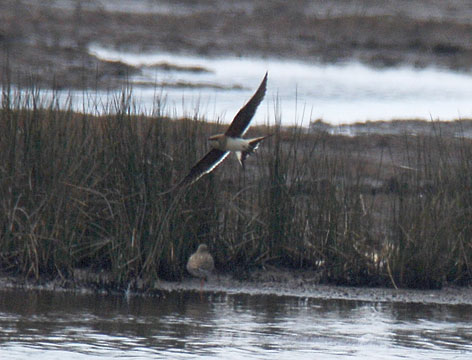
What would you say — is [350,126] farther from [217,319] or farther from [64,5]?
[64,5]

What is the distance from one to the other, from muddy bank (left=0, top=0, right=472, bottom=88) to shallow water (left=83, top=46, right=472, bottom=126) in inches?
52.9

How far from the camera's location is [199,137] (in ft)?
31.4

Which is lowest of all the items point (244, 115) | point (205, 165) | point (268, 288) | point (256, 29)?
point (268, 288)

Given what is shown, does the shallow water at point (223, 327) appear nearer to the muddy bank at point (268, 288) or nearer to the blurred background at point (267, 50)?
the muddy bank at point (268, 288)

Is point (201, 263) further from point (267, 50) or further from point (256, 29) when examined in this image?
point (256, 29)

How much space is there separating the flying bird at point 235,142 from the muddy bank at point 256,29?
66.7 feet

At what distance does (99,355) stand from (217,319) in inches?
52.1

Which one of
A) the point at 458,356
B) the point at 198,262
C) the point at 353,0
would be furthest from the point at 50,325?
the point at 353,0

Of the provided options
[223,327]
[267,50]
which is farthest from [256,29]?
[223,327]

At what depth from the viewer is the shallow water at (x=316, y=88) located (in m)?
20.5

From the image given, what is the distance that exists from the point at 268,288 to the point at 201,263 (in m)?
0.81

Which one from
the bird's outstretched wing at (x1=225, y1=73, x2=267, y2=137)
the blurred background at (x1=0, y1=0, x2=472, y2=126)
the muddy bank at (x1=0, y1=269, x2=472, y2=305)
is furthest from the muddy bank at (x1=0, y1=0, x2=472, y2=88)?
the bird's outstretched wing at (x1=225, y1=73, x2=267, y2=137)

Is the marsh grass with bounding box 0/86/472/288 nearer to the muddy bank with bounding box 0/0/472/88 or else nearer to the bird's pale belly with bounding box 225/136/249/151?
the bird's pale belly with bounding box 225/136/249/151

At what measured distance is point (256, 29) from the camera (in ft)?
118
